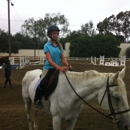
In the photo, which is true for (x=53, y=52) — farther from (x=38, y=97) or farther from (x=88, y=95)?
(x=88, y=95)

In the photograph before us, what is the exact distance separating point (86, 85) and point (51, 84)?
0.69m

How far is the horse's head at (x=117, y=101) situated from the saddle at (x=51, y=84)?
100 centimetres

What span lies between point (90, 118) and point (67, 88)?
301 cm

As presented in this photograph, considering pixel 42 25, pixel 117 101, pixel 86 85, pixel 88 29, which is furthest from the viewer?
pixel 88 29

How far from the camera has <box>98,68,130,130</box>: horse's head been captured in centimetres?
284

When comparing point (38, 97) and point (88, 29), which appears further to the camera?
point (88, 29)

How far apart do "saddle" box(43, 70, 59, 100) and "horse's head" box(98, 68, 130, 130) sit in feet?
3.29

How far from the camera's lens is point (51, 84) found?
12.0 ft

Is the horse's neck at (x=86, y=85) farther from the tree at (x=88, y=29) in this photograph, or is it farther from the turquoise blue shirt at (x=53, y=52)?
the tree at (x=88, y=29)

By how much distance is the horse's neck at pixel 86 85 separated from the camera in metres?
3.13

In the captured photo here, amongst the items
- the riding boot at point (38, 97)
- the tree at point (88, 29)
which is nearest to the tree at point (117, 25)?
the tree at point (88, 29)

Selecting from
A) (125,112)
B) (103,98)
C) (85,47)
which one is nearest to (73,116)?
(103,98)

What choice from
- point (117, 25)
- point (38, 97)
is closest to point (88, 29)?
point (117, 25)

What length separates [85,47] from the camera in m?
56.8
